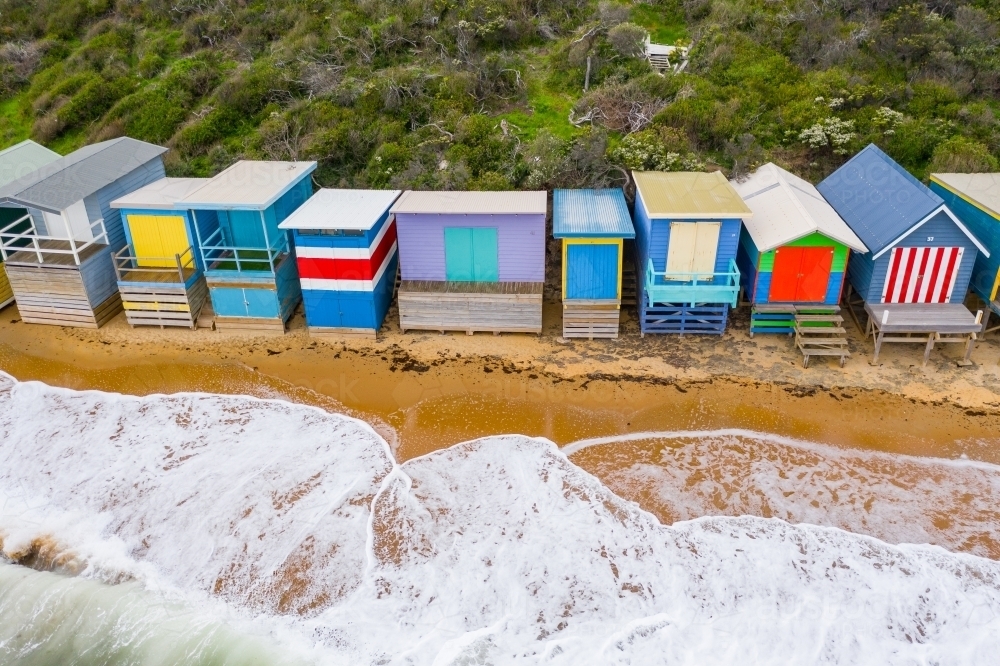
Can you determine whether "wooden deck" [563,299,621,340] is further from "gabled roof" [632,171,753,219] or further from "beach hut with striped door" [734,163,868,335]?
"beach hut with striped door" [734,163,868,335]

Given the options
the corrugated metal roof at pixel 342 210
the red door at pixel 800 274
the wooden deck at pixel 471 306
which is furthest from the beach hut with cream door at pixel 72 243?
the red door at pixel 800 274

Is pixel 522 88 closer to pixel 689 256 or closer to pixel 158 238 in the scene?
pixel 689 256

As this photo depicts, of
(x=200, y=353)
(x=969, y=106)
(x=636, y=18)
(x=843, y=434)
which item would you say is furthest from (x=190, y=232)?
(x=969, y=106)

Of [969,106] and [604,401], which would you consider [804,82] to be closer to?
[969,106]

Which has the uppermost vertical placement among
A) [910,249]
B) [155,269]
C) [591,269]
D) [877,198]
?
[877,198]

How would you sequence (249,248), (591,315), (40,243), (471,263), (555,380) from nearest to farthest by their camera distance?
(555,380)
(591,315)
(249,248)
(471,263)
(40,243)

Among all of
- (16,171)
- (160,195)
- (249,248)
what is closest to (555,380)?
(249,248)

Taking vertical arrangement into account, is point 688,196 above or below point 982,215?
above
